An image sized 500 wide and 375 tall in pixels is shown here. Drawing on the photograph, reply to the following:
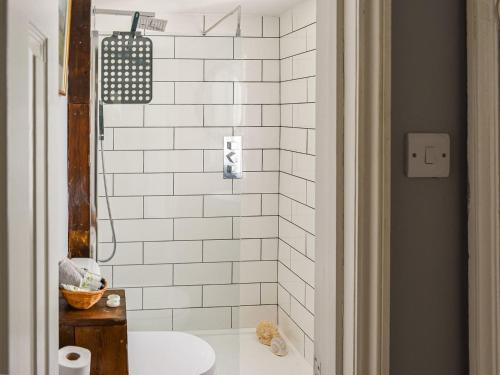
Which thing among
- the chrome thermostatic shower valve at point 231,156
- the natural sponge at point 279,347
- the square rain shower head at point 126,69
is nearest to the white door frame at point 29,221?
the square rain shower head at point 126,69

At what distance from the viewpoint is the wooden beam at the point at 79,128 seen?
8.83 ft

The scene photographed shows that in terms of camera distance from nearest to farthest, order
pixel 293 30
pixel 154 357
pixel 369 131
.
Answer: pixel 369 131 → pixel 154 357 → pixel 293 30

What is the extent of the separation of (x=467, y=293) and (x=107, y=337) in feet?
4.45

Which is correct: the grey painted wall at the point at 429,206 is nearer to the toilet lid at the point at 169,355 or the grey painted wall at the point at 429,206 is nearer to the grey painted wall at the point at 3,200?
the grey painted wall at the point at 3,200

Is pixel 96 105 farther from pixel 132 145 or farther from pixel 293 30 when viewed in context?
pixel 293 30

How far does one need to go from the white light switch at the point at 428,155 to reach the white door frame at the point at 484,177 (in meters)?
Result: 0.05

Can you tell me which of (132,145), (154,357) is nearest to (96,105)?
(132,145)

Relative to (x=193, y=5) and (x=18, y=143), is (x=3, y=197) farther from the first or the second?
(x=193, y=5)

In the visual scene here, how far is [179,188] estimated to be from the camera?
9.75 ft

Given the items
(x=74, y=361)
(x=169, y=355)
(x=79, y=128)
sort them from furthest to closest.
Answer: (x=79, y=128) < (x=169, y=355) < (x=74, y=361)

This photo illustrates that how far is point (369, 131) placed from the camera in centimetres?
107

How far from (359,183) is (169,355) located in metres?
1.74

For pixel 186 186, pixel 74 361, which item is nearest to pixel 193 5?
pixel 186 186

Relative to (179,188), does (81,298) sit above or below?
below
